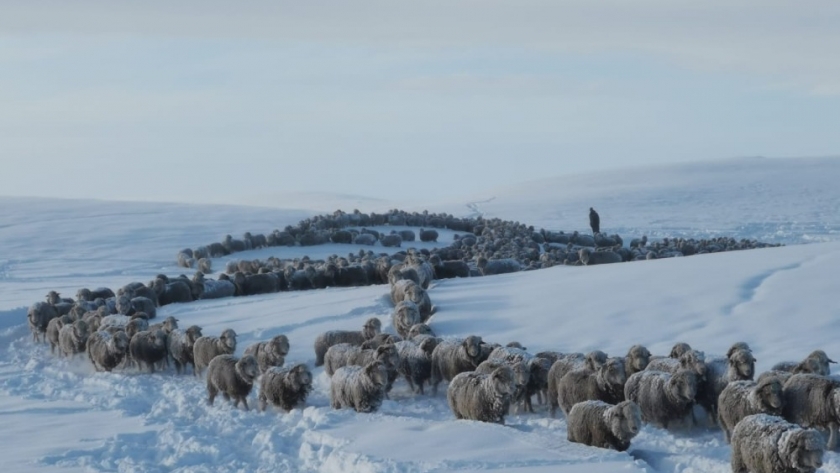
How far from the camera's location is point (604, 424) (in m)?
9.71

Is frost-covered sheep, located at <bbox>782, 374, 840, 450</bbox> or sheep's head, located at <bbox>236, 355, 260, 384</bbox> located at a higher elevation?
sheep's head, located at <bbox>236, 355, 260, 384</bbox>

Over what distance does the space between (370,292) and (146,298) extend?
4482 mm

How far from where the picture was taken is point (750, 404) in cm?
943

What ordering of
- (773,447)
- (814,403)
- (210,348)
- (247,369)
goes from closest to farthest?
1. (773,447)
2. (814,403)
3. (247,369)
4. (210,348)

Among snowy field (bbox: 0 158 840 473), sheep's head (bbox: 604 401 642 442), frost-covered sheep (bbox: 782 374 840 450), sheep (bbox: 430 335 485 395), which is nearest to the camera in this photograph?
frost-covered sheep (bbox: 782 374 840 450)

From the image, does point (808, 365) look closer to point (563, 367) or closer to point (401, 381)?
point (563, 367)

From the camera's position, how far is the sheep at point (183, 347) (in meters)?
15.6

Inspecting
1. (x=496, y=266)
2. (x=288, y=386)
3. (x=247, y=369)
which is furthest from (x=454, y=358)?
(x=496, y=266)

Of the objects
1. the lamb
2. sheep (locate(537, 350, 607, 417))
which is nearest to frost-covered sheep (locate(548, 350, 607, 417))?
sheep (locate(537, 350, 607, 417))

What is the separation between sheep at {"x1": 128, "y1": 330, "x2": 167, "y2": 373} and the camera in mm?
15953

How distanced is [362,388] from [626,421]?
11.5 feet

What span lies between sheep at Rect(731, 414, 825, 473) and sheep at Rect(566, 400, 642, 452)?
40.9 inches

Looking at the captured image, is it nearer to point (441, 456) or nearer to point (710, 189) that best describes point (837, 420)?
point (441, 456)

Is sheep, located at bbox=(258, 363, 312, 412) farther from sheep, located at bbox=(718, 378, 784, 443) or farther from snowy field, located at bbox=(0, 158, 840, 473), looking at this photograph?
sheep, located at bbox=(718, 378, 784, 443)
